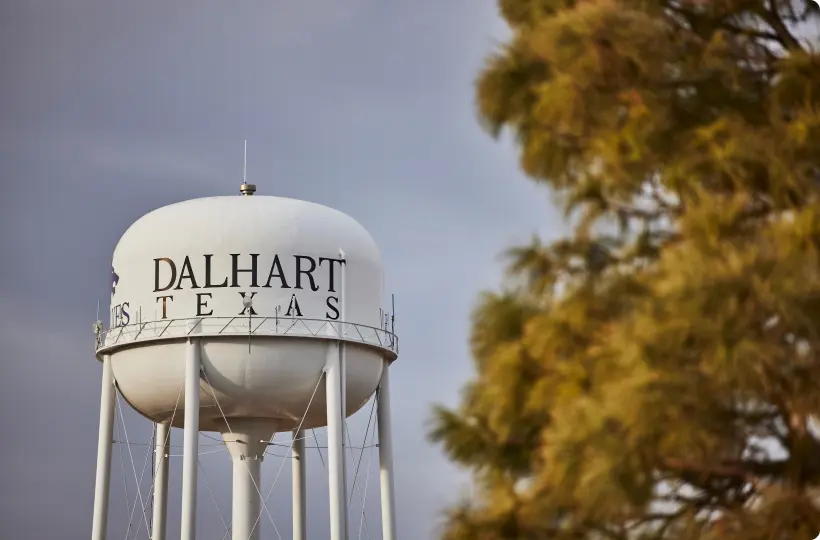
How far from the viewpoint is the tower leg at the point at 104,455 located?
25812 millimetres

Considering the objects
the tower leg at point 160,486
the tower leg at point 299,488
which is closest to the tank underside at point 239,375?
the tower leg at point 160,486

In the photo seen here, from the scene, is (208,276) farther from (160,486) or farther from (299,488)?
(299,488)

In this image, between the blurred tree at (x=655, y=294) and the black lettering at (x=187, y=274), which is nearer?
the blurred tree at (x=655, y=294)

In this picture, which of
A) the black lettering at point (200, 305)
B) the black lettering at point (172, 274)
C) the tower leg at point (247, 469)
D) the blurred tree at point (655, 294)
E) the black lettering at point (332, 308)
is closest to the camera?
the blurred tree at point (655, 294)

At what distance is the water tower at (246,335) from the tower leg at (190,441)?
0.02m

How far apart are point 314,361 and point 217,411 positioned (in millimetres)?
2187

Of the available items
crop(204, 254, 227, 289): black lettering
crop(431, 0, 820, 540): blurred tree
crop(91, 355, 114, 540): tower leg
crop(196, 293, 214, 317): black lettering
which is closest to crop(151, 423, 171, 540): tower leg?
crop(91, 355, 114, 540): tower leg

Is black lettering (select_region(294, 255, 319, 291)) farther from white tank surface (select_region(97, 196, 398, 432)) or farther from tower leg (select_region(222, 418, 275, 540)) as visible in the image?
tower leg (select_region(222, 418, 275, 540))

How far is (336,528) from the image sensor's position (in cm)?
2398

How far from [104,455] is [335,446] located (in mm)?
4947

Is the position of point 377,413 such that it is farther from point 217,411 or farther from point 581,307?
point 581,307

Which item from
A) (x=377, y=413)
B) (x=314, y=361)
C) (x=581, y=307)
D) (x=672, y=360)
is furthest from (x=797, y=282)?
(x=377, y=413)

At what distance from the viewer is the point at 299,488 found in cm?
2816

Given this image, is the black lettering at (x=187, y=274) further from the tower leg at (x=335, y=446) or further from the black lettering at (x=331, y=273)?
the tower leg at (x=335, y=446)
